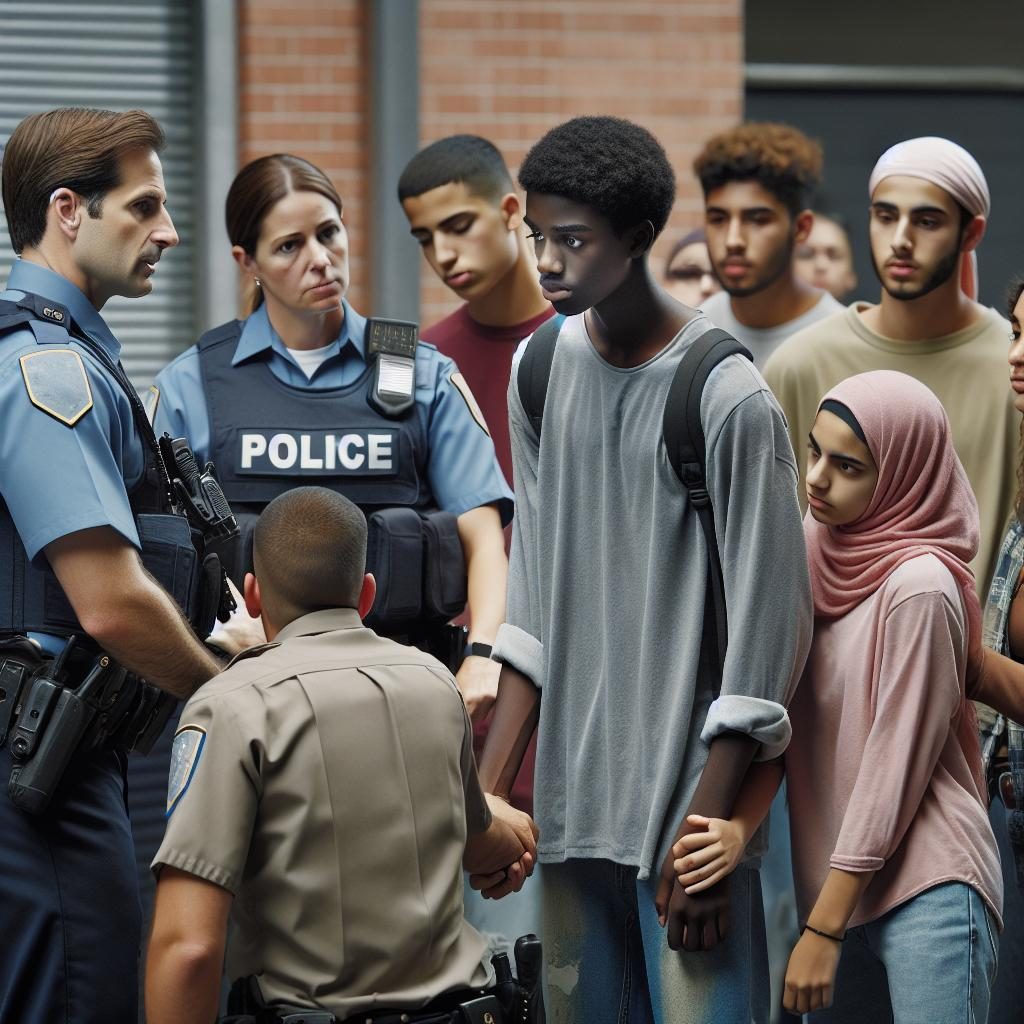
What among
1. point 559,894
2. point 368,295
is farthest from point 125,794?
point 368,295

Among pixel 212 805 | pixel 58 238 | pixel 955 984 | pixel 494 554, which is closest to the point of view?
pixel 212 805

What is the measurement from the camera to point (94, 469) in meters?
3.06

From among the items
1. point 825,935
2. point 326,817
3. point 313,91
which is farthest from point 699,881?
point 313,91

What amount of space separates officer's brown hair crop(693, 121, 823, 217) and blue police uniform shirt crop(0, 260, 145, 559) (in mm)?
2554

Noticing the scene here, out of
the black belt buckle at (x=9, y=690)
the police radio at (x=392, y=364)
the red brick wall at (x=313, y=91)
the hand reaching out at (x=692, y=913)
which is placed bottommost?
the hand reaching out at (x=692, y=913)

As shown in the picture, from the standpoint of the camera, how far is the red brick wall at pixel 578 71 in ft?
22.8

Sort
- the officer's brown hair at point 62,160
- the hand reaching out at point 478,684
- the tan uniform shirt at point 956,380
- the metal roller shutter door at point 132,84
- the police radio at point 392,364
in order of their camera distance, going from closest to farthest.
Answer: the officer's brown hair at point 62,160 → the hand reaching out at point 478,684 → the tan uniform shirt at point 956,380 → the police radio at point 392,364 → the metal roller shutter door at point 132,84

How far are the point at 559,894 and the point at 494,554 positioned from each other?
1156mm

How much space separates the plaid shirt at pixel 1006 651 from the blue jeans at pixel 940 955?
570 millimetres

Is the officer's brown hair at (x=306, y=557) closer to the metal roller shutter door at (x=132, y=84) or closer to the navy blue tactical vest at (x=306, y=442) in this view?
the navy blue tactical vest at (x=306, y=442)

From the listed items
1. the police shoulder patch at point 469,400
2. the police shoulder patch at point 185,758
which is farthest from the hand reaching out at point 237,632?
the police shoulder patch at point 185,758

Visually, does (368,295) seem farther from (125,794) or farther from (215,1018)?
(215,1018)

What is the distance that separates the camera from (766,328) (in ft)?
17.0

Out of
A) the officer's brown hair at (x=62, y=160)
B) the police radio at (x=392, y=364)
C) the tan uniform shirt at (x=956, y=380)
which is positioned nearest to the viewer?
the officer's brown hair at (x=62, y=160)
